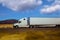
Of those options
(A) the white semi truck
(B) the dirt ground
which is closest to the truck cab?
(A) the white semi truck

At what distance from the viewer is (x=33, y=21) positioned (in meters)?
8.67

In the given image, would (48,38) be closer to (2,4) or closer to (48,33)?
(48,33)

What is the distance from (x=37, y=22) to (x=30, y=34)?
0.65 metres

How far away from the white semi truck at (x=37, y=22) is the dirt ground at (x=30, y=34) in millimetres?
226

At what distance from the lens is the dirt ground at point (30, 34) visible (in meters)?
8.30

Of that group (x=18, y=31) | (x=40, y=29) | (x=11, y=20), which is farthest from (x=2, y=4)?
(x=40, y=29)

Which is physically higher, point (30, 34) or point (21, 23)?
point (21, 23)

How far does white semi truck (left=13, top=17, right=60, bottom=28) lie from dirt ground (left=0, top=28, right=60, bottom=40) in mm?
226

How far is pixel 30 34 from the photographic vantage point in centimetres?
833

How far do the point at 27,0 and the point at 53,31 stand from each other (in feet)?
5.23

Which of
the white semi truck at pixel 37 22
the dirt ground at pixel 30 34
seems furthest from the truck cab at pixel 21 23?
the dirt ground at pixel 30 34

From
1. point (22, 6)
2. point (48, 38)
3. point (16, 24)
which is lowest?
point (48, 38)

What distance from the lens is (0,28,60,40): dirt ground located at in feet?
27.2

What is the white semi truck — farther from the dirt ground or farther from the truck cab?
the dirt ground
